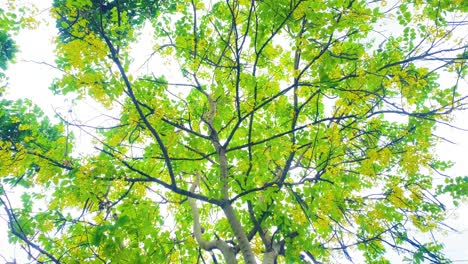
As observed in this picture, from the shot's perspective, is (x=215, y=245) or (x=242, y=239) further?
(x=215, y=245)

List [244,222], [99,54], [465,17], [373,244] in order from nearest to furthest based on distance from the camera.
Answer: [99,54] → [465,17] → [373,244] → [244,222]

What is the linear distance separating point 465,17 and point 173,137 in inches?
155

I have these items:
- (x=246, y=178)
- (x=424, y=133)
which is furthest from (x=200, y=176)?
(x=424, y=133)

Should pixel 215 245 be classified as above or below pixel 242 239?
above

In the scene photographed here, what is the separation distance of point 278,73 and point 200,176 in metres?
2.63

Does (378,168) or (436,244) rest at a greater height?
(378,168)

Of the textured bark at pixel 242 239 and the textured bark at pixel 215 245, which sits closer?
the textured bark at pixel 242 239

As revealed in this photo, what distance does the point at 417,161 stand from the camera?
163 inches

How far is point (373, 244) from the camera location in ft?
17.5

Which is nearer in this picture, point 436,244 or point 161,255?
point 161,255

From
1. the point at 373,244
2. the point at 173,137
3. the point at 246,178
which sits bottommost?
the point at 373,244

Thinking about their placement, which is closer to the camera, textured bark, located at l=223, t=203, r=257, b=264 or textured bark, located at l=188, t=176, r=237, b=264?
textured bark, located at l=223, t=203, r=257, b=264

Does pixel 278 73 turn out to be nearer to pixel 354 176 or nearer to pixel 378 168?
pixel 354 176

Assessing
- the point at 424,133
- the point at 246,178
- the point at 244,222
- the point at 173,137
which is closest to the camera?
the point at 173,137
